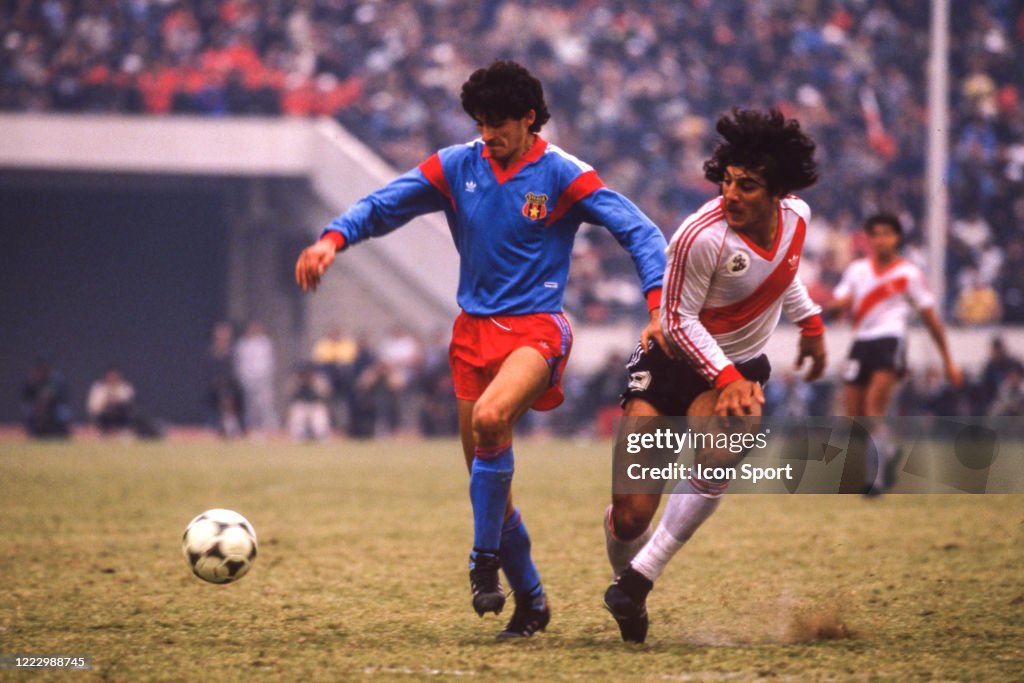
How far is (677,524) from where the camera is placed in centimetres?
582

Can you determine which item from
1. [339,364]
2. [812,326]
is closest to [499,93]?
[812,326]

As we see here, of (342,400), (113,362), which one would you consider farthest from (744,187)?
(113,362)

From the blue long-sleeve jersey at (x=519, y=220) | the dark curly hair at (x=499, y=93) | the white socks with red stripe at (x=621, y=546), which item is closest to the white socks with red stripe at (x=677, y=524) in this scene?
the white socks with red stripe at (x=621, y=546)

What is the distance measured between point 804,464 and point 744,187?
1.36 metres

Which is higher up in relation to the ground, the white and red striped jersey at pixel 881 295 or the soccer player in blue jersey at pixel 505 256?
the white and red striped jersey at pixel 881 295

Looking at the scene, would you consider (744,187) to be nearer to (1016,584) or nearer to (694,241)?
(694,241)

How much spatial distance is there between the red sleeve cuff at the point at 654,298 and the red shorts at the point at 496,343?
43 cm

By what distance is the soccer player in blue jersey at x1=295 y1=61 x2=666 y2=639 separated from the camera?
224 inches

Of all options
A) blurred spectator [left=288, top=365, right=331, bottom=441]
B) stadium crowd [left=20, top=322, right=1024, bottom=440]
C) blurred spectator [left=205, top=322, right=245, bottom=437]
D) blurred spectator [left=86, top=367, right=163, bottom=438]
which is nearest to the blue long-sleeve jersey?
stadium crowd [left=20, top=322, right=1024, bottom=440]

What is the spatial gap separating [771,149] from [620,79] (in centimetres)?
2128

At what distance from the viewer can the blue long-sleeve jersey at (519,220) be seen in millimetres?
5828

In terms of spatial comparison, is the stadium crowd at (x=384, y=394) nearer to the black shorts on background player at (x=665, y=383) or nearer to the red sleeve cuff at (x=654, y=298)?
the black shorts on background player at (x=665, y=383)

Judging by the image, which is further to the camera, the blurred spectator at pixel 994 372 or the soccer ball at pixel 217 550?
the blurred spectator at pixel 994 372

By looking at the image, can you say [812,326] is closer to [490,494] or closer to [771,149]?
[771,149]
